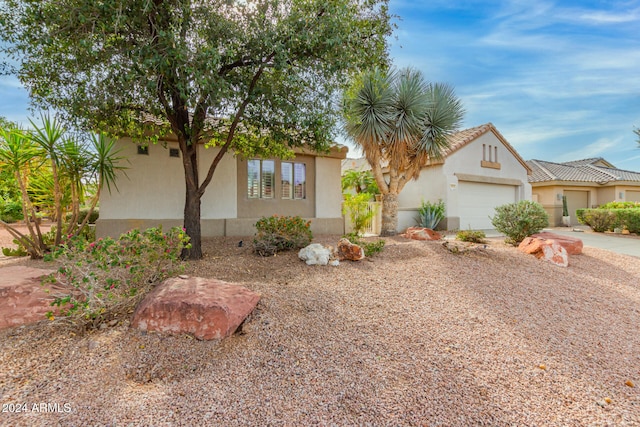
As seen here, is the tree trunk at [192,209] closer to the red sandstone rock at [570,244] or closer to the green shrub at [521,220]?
the green shrub at [521,220]

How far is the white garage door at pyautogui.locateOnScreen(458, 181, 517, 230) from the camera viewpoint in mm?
15102

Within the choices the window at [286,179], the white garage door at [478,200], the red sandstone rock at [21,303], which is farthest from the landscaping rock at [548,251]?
the red sandstone rock at [21,303]

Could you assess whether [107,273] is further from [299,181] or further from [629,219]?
[629,219]

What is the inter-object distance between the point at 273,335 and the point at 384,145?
365 inches

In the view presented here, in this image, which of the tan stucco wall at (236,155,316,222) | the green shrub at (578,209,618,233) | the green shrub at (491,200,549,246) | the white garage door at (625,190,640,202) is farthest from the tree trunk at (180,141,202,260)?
the white garage door at (625,190,640,202)

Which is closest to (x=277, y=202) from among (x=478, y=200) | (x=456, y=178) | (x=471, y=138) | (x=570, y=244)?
(x=570, y=244)

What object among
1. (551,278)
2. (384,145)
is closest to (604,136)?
(384,145)

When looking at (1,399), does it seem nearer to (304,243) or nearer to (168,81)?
(168,81)

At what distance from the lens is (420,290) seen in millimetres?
4719

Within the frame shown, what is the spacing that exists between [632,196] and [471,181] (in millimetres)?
15302

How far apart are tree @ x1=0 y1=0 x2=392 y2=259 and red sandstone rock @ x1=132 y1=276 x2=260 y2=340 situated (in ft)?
9.70

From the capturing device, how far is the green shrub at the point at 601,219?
1454 cm

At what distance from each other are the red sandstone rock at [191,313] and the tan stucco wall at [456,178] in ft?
36.4

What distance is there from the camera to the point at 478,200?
51.9ft
